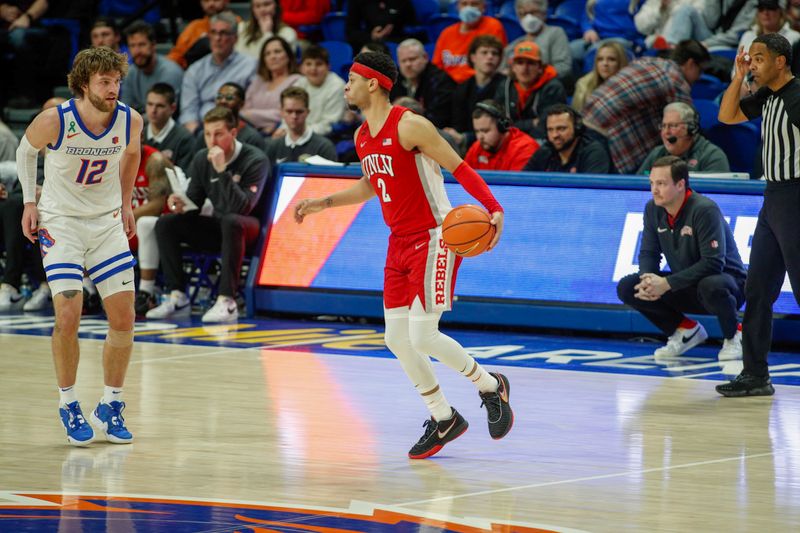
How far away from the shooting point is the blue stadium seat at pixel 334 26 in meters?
16.4

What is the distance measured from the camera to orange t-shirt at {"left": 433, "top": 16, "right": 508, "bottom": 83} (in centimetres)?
1470

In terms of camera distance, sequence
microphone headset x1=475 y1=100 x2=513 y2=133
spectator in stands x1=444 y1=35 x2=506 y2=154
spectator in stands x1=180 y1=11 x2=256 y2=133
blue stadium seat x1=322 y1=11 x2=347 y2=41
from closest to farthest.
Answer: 1. microphone headset x1=475 y1=100 x2=513 y2=133
2. spectator in stands x1=444 y1=35 x2=506 y2=154
3. spectator in stands x1=180 y1=11 x2=256 y2=133
4. blue stadium seat x1=322 y1=11 x2=347 y2=41

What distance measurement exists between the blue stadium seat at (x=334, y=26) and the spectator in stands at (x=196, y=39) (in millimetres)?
1249

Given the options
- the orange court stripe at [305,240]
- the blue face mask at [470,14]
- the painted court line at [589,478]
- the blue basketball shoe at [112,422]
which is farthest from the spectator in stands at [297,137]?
the painted court line at [589,478]

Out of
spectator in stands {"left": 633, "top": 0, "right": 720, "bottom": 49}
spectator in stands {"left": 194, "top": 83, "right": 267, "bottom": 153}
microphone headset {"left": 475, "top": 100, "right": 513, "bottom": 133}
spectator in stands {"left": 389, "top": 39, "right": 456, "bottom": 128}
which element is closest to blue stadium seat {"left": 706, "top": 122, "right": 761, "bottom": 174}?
spectator in stands {"left": 633, "top": 0, "right": 720, "bottom": 49}

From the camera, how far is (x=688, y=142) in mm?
A: 11266

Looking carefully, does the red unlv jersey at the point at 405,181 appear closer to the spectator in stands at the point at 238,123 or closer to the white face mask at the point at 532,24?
the spectator in stands at the point at 238,123

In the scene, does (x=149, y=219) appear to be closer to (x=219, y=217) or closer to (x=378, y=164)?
(x=219, y=217)

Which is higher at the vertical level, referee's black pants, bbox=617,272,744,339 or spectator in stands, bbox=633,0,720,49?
spectator in stands, bbox=633,0,720,49

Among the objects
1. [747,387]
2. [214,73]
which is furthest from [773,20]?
[214,73]

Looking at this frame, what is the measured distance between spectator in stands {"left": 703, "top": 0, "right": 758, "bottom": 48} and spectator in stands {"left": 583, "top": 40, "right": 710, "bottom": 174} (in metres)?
1.60

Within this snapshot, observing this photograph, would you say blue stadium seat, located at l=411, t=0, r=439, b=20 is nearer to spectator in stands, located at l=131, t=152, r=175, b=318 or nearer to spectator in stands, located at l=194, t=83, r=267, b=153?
spectator in stands, located at l=194, t=83, r=267, b=153

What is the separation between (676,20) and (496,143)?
2.93m

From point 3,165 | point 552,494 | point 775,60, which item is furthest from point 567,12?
point 552,494
